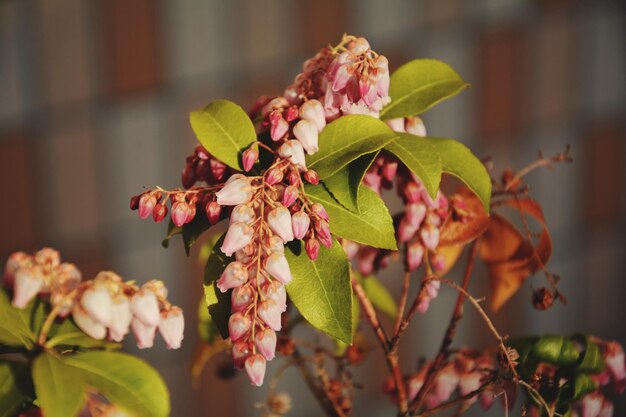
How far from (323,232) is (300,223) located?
0.02 m

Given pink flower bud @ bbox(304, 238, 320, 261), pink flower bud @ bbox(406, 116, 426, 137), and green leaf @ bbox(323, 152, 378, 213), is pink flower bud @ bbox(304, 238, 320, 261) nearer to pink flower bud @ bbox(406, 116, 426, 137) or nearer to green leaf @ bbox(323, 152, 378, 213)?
green leaf @ bbox(323, 152, 378, 213)

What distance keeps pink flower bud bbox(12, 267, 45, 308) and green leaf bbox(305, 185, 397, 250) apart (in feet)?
0.65

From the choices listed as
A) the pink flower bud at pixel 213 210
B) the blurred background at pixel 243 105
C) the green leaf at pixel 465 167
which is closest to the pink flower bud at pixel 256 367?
the pink flower bud at pixel 213 210

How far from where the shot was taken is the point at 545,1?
2625 mm

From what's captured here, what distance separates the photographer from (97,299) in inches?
20.0

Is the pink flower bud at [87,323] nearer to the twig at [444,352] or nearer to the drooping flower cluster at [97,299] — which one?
A: the drooping flower cluster at [97,299]

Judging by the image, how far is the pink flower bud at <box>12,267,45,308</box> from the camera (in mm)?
530

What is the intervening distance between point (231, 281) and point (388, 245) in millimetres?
116

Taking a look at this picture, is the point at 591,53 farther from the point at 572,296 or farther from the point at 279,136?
the point at 279,136

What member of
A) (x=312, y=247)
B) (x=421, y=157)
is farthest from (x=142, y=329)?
(x=421, y=157)

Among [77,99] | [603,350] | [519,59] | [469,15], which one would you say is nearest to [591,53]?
[519,59]

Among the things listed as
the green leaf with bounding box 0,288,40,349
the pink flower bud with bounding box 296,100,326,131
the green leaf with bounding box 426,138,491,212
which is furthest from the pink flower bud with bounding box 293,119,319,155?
the green leaf with bounding box 0,288,40,349

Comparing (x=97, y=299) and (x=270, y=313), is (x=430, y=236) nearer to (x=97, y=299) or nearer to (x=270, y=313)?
(x=270, y=313)

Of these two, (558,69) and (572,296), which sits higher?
(558,69)
